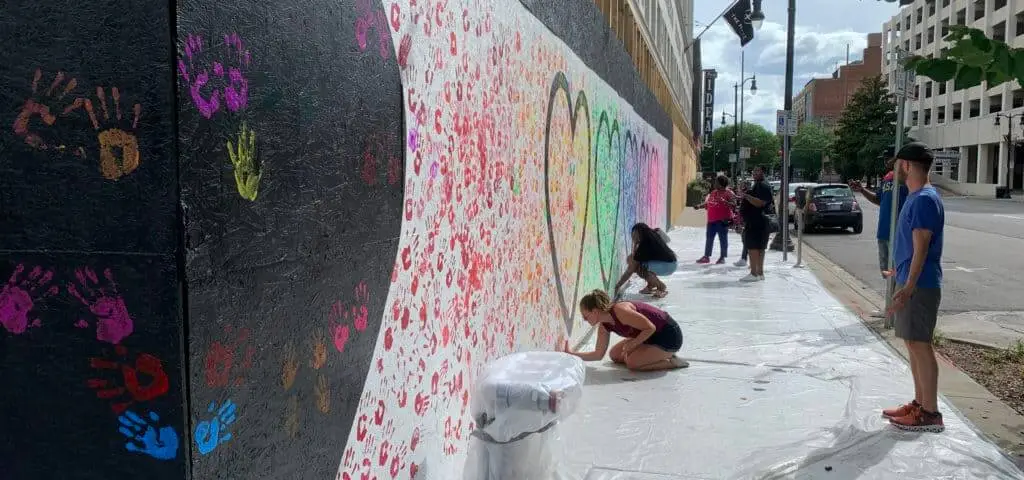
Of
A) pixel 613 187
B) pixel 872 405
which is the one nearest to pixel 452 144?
pixel 872 405

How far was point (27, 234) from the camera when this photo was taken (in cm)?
166

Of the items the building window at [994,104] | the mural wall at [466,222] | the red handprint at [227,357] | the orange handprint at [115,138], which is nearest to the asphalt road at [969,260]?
the mural wall at [466,222]

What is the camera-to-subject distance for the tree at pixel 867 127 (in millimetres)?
68938

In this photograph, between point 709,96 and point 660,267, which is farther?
point 709,96

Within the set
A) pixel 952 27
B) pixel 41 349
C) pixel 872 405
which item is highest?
pixel 952 27

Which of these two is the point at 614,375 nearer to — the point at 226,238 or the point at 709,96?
the point at 226,238

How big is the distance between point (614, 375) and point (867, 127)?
72.5 metres

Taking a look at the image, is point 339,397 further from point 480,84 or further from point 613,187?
point 613,187

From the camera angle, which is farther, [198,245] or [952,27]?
[952,27]

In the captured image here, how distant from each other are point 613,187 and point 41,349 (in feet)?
25.8

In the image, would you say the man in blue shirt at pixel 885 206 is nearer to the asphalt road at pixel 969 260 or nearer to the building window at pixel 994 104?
the asphalt road at pixel 969 260

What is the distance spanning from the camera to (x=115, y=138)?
1605mm

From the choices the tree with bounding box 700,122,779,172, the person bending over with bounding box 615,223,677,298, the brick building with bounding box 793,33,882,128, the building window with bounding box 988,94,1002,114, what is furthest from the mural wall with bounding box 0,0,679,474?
the brick building with bounding box 793,33,882,128

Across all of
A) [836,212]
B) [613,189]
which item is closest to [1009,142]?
[836,212]
